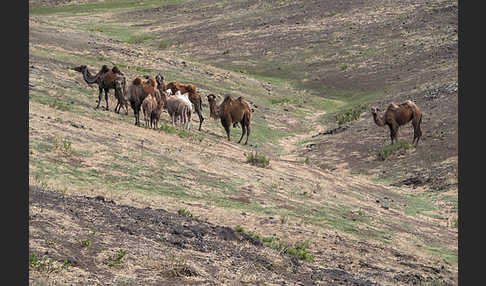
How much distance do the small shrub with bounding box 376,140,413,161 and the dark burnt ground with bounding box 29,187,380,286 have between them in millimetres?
15462

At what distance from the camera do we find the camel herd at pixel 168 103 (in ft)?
74.1

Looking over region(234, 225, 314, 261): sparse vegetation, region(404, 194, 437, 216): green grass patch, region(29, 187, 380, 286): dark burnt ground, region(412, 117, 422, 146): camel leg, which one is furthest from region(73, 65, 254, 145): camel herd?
region(234, 225, 314, 261): sparse vegetation

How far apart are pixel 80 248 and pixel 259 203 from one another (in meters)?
6.93

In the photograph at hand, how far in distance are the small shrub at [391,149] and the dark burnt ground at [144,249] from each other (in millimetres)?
15462

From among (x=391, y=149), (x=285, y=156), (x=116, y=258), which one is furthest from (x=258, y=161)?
(x=116, y=258)

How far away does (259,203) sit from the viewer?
15984 mm

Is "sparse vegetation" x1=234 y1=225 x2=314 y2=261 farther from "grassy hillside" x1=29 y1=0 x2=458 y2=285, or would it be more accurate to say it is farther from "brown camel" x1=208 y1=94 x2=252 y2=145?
"brown camel" x1=208 y1=94 x2=252 y2=145

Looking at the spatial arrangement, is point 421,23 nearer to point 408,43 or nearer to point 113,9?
point 408,43

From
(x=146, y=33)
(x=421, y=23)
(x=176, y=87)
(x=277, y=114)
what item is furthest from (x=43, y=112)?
(x=146, y=33)

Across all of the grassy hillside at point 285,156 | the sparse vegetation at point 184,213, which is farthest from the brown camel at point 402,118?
the sparse vegetation at point 184,213

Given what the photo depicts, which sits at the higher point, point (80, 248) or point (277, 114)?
point (80, 248)

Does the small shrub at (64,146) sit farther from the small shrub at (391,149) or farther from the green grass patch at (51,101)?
the small shrub at (391,149)

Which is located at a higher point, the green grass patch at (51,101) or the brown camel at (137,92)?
the brown camel at (137,92)

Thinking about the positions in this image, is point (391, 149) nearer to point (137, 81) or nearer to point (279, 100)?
point (137, 81)
